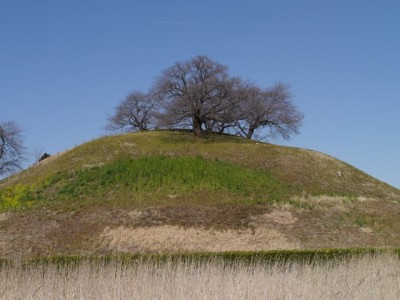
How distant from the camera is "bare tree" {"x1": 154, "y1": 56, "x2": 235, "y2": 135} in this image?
181ft

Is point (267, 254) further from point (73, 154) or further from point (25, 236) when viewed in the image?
point (73, 154)

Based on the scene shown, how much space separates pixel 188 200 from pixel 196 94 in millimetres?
18862

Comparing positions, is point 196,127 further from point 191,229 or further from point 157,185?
point 191,229

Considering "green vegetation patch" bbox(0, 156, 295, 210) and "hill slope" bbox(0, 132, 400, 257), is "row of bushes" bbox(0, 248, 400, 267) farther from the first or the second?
"green vegetation patch" bbox(0, 156, 295, 210)

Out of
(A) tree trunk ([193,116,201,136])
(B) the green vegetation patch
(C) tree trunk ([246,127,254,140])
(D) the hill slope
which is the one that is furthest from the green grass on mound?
(C) tree trunk ([246,127,254,140])

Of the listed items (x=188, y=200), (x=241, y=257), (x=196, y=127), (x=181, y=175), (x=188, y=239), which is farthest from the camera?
(x=196, y=127)

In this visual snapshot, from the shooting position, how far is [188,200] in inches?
1515

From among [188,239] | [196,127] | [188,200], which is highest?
[196,127]

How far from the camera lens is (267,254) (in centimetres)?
2150

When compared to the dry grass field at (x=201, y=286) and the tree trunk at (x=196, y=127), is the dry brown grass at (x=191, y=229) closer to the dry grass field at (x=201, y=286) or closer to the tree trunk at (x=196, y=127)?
the dry grass field at (x=201, y=286)

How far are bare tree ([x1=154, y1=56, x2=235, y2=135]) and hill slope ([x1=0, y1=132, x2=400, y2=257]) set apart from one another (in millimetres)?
2260

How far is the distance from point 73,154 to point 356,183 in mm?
27382

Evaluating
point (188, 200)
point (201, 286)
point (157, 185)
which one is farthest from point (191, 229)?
point (201, 286)

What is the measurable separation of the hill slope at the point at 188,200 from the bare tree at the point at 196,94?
7.41ft
